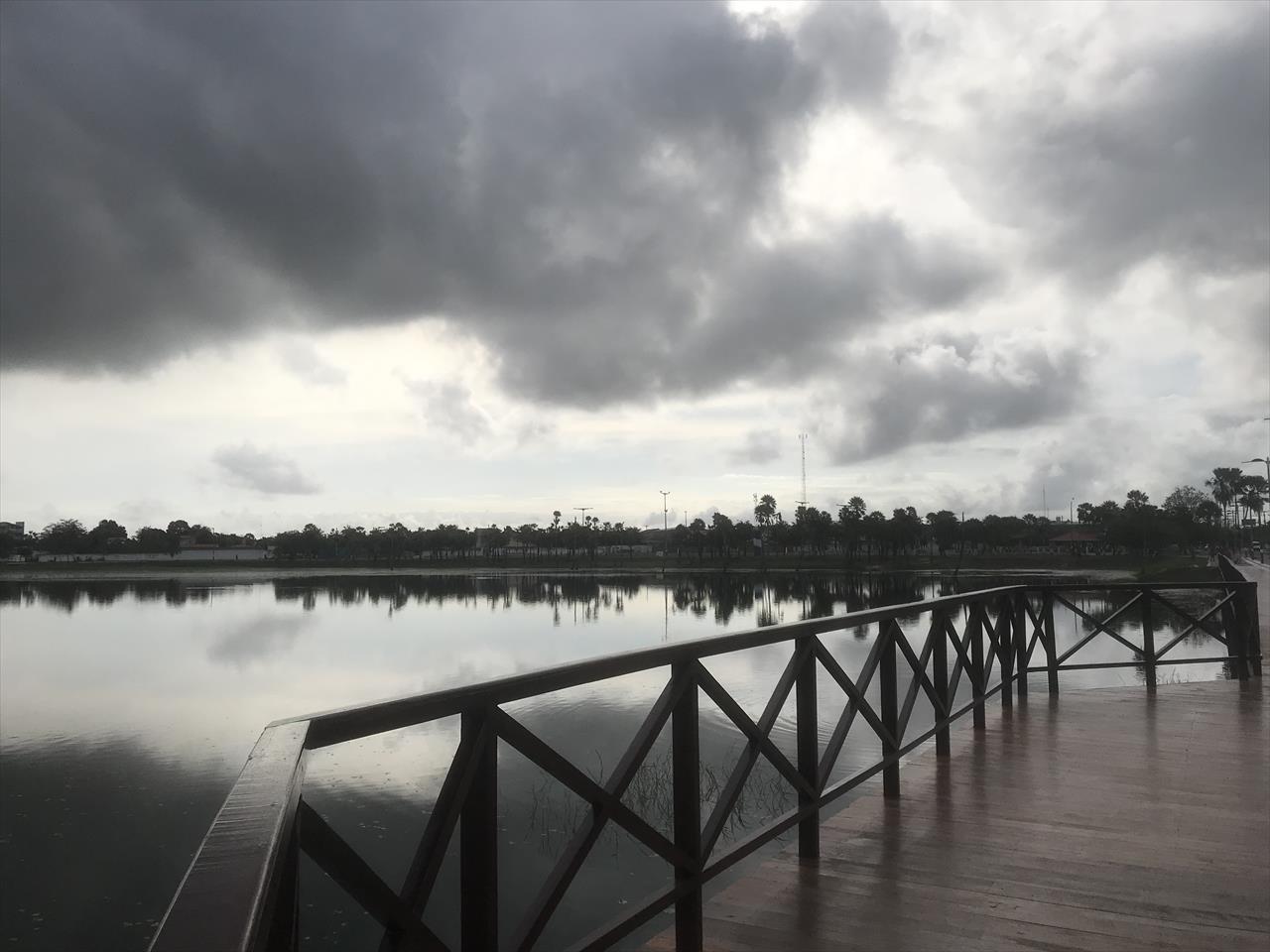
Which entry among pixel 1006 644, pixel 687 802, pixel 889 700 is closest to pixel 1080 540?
pixel 1006 644

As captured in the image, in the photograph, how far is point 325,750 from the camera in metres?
19.0

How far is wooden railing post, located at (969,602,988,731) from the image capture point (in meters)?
7.02

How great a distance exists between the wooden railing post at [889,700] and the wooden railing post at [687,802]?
6.53 feet

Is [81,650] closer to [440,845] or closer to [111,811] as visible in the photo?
[111,811]

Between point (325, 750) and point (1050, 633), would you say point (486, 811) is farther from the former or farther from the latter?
point (325, 750)

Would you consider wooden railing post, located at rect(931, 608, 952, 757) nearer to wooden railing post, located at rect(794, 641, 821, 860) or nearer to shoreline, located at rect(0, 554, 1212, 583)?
wooden railing post, located at rect(794, 641, 821, 860)

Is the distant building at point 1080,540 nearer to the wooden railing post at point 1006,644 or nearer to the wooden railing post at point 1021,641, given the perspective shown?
the wooden railing post at point 1021,641

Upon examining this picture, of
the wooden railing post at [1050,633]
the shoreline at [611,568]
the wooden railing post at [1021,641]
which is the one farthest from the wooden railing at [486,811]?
the shoreline at [611,568]

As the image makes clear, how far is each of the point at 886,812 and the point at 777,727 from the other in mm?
12314

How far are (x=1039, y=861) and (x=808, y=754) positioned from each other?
50.3 inches

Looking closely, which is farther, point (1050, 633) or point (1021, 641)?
point (1050, 633)

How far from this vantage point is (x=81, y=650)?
1282 inches

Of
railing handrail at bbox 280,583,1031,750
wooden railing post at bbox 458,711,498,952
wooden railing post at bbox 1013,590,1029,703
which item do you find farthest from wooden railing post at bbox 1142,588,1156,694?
wooden railing post at bbox 458,711,498,952

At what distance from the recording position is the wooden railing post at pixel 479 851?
224 cm
